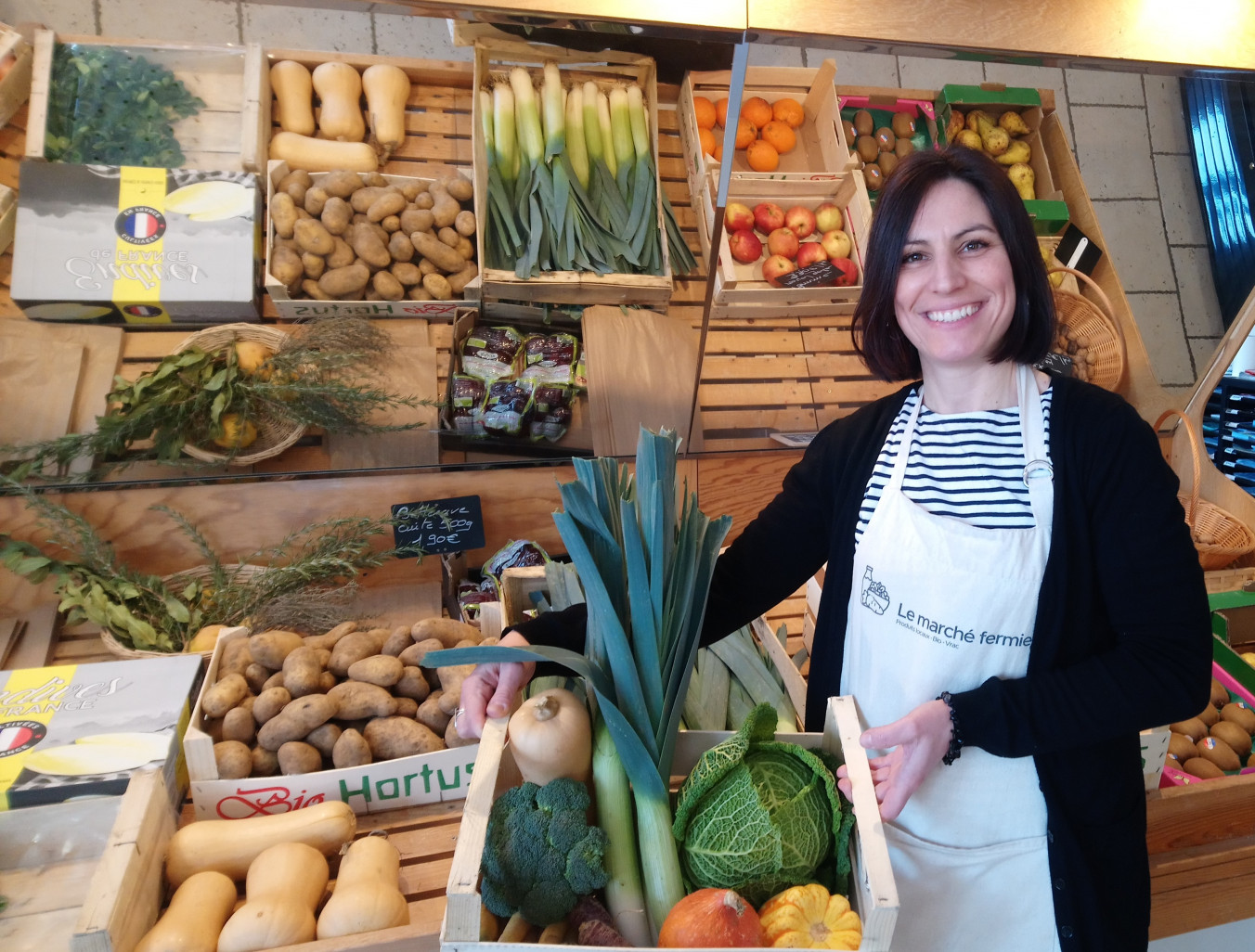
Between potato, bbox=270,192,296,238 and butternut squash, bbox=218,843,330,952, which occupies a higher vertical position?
potato, bbox=270,192,296,238

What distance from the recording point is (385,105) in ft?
9.20

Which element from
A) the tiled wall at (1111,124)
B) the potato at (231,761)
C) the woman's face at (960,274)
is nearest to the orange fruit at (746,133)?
the tiled wall at (1111,124)

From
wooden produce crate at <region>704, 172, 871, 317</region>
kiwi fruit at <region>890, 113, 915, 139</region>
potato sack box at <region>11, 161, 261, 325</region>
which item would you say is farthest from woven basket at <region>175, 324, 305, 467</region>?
kiwi fruit at <region>890, 113, 915, 139</region>

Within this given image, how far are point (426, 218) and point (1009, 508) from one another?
6.47 ft

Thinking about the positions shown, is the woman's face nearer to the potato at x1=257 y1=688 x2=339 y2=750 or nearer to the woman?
the woman

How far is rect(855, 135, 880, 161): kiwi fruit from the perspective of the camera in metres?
2.89

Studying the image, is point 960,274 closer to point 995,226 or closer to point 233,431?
A: point 995,226

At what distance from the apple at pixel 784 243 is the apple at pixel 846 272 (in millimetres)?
129

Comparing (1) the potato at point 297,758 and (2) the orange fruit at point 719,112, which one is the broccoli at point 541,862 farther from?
(2) the orange fruit at point 719,112

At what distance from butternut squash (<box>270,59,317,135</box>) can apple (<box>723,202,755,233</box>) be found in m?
1.44

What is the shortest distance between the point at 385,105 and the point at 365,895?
2.46 m

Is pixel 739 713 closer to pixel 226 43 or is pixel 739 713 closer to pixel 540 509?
pixel 540 509

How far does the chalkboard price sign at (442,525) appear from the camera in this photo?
7.22 ft

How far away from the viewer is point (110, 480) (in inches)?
83.1
